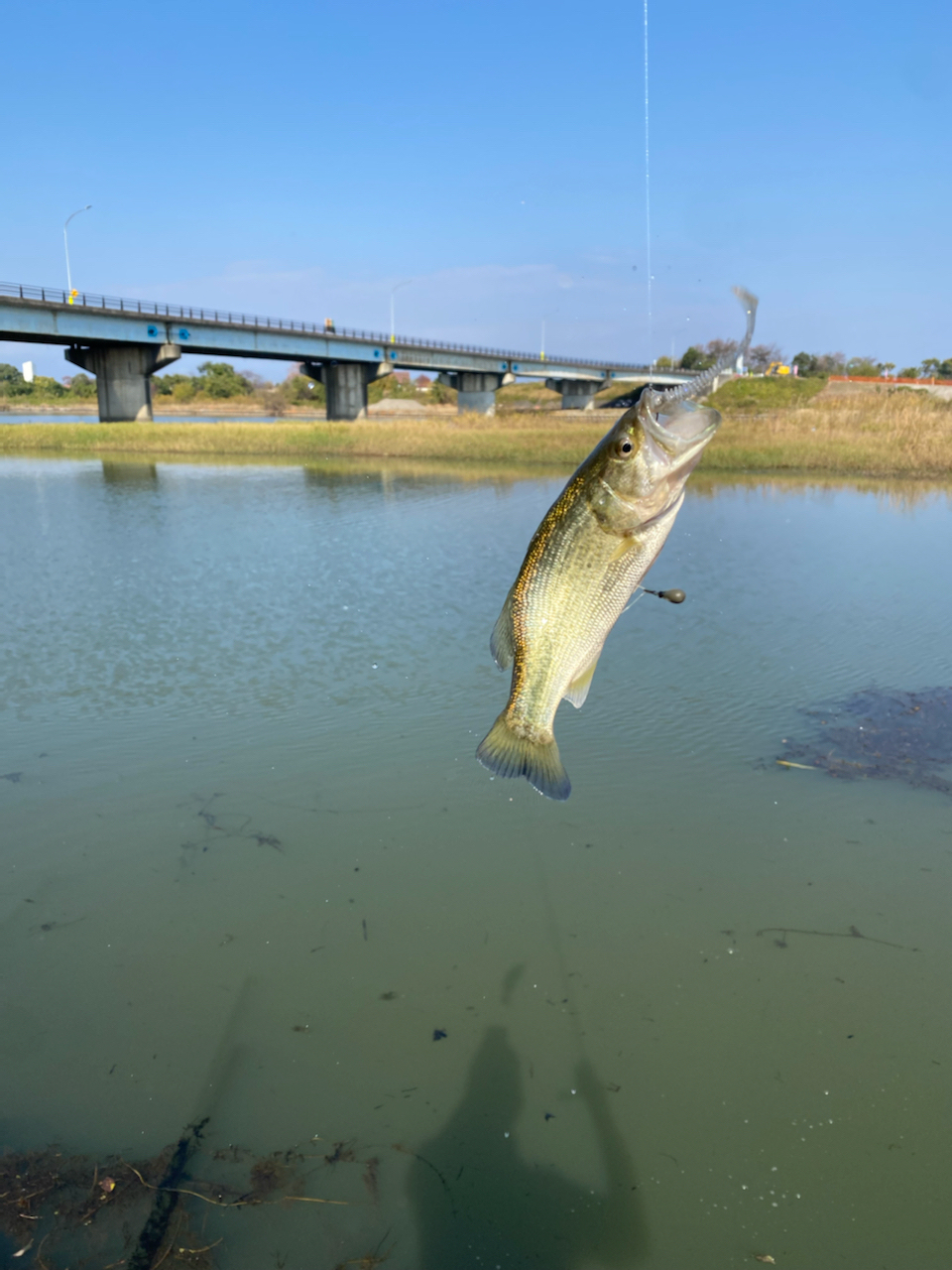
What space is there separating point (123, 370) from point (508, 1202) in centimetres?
4788

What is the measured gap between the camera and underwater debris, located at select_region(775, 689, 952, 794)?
253 inches

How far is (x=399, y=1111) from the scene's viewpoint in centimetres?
357

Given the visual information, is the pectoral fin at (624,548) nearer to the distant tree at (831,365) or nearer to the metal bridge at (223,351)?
the metal bridge at (223,351)

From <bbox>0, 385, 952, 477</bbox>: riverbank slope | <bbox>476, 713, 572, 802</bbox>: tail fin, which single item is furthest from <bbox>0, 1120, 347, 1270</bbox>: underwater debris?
<bbox>0, 385, 952, 477</bbox>: riverbank slope

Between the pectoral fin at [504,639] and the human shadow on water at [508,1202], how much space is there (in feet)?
6.86

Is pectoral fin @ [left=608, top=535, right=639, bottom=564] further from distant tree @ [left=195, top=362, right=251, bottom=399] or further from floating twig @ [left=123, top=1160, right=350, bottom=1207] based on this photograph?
distant tree @ [left=195, top=362, right=251, bottom=399]

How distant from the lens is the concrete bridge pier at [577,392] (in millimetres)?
78450

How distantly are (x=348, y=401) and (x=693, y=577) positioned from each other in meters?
47.3

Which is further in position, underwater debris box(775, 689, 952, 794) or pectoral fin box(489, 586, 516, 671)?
underwater debris box(775, 689, 952, 794)

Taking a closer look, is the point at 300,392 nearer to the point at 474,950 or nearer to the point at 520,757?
the point at 474,950

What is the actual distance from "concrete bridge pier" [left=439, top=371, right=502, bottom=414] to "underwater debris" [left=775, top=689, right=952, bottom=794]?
60.6 metres

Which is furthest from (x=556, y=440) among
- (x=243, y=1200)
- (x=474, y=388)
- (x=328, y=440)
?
(x=474, y=388)

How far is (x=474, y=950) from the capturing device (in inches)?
178

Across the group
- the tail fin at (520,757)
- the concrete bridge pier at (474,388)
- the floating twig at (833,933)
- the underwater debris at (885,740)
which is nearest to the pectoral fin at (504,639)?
the tail fin at (520,757)
